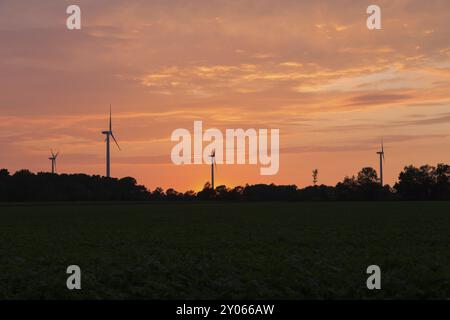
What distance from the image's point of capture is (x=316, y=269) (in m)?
26.9

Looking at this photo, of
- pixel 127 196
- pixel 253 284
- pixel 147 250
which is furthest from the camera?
pixel 127 196

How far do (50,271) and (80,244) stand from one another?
1318cm

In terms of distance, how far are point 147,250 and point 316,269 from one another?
12555 millimetres

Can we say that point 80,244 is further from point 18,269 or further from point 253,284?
point 253,284

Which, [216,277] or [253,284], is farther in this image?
[216,277]

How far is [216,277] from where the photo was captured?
82.2 feet
